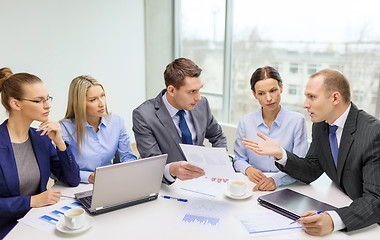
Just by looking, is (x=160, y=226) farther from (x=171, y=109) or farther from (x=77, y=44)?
(x=77, y=44)

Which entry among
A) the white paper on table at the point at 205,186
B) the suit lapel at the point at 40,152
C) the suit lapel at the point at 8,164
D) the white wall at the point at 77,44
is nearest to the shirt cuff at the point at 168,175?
the white paper on table at the point at 205,186

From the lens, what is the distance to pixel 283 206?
4.83 ft

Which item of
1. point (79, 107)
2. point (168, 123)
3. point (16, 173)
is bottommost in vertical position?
point (16, 173)

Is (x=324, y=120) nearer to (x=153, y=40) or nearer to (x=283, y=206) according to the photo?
(x=283, y=206)

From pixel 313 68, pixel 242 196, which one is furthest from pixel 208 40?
pixel 242 196

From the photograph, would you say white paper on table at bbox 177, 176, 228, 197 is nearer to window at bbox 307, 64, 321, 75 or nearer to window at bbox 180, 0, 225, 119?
window at bbox 307, 64, 321, 75

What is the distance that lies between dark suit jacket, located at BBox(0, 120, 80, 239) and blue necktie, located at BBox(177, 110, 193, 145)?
71 centimetres

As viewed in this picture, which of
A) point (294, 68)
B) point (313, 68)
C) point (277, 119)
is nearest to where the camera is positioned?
point (277, 119)

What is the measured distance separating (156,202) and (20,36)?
10.0 feet

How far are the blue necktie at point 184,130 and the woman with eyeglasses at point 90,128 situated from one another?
1.29ft

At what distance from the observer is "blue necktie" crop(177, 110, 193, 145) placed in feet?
7.04

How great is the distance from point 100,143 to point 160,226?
989 mm

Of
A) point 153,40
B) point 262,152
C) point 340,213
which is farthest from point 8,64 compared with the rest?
point 340,213

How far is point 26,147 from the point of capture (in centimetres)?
172
